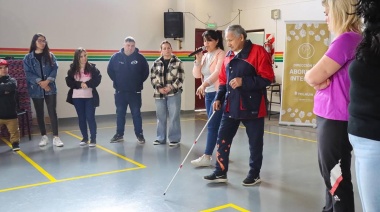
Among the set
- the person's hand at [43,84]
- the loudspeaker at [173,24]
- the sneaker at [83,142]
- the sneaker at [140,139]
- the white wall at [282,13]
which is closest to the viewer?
the person's hand at [43,84]

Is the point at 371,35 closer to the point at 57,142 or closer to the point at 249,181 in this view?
the point at 249,181

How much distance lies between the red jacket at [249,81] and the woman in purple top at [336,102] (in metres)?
1.12

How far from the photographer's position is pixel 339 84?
2.31 metres

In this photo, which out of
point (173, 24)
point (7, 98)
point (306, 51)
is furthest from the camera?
point (173, 24)

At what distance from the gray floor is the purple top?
3.90ft

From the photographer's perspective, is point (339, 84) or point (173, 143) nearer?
point (339, 84)

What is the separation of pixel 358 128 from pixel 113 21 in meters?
7.60

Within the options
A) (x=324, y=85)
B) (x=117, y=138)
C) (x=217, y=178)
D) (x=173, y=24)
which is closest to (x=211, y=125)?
(x=217, y=178)

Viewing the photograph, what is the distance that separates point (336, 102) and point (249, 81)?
1.23 meters

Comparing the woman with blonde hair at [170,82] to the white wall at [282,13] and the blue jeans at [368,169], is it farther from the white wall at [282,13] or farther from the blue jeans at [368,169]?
the blue jeans at [368,169]

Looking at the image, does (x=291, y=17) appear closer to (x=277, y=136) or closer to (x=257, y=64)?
(x=277, y=136)

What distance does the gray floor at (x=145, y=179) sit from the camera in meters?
3.31

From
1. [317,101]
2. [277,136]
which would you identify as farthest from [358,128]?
[277,136]

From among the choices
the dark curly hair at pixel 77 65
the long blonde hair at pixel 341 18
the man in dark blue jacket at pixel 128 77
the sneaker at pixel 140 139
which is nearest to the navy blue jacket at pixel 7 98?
the dark curly hair at pixel 77 65
